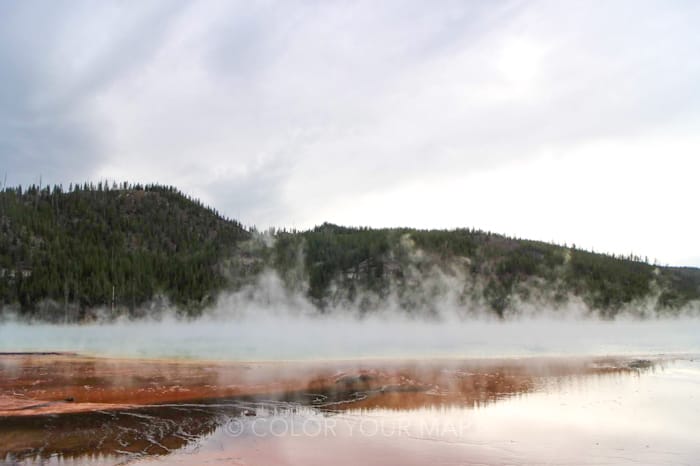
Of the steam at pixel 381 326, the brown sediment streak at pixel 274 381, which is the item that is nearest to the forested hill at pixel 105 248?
the steam at pixel 381 326

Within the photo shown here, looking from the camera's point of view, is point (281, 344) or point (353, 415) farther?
point (281, 344)

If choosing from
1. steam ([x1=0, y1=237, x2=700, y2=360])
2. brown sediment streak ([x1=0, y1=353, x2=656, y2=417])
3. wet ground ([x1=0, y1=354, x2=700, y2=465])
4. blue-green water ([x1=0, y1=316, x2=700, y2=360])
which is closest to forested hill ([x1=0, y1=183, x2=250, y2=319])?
steam ([x1=0, y1=237, x2=700, y2=360])

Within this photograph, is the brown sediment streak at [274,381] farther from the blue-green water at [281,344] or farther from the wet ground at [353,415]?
the blue-green water at [281,344]

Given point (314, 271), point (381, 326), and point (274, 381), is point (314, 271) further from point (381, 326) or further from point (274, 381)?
point (274, 381)

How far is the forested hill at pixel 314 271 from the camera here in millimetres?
84188

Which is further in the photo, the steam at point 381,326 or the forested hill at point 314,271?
the forested hill at point 314,271

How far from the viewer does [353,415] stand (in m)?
18.2

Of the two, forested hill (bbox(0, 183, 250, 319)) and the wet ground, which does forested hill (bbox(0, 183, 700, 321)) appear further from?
the wet ground

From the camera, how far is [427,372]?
92.9ft

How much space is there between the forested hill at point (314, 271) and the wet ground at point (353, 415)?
184ft

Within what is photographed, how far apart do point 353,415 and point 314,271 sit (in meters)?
83.2

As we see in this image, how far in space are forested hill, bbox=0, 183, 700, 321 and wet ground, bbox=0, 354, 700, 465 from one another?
5622 centimetres

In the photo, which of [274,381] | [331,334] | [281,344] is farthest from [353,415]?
[331,334]

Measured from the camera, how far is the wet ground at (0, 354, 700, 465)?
13.8m
